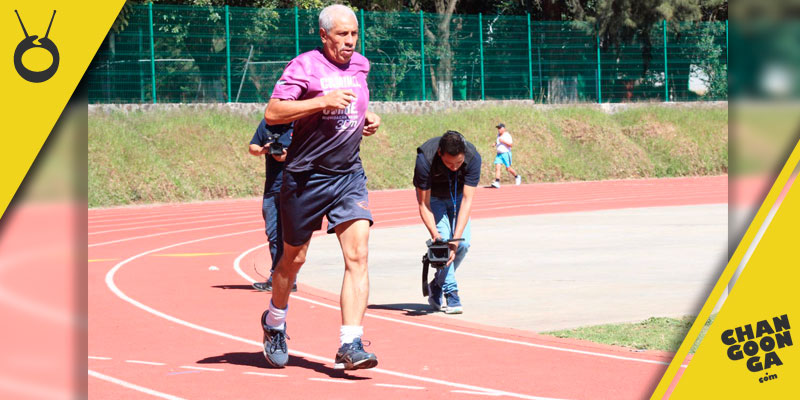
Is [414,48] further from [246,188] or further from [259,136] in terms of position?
[259,136]

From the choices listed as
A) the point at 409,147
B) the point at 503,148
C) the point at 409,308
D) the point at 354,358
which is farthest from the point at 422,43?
the point at 354,358

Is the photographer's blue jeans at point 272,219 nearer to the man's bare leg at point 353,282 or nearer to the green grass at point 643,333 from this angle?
the green grass at point 643,333

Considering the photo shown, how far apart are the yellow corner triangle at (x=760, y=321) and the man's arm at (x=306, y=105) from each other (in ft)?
Result: 10.0

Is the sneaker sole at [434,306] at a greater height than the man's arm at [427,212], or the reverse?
the man's arm at [427,212]

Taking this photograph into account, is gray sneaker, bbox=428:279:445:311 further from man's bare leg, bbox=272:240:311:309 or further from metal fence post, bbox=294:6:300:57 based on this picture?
metal fence post, bbox=294:6:300:57

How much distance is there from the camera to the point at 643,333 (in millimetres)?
8078

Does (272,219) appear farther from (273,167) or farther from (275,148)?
(275,148)

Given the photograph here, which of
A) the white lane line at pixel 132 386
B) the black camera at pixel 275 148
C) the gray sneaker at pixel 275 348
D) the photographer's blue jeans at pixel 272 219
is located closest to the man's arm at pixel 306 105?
the gray sneaker at pixel 275 348

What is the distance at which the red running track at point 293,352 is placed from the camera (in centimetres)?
661

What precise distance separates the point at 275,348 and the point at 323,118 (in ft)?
5.05

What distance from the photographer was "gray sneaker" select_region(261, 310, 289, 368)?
7.27 m

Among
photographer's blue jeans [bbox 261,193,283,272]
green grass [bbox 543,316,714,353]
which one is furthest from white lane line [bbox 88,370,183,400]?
photographer's blue jeans [bbox 261,193,283,272]

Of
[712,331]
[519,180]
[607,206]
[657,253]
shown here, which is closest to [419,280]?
[657,253]

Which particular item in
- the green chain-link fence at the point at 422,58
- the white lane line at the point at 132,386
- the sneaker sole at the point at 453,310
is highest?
the green chain-link fence at the point at 422,58
